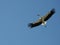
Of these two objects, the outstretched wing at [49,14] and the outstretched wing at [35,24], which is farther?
the outstretched wing at [35,24]

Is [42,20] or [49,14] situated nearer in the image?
[49,14]

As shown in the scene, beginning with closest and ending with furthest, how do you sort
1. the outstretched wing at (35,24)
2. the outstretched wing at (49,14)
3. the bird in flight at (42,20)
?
the outstretched wing at (49,14), the bird in flight at (42,20), the outstretched wing at (35,24)

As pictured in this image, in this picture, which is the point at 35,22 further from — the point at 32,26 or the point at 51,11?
the point at 51,11

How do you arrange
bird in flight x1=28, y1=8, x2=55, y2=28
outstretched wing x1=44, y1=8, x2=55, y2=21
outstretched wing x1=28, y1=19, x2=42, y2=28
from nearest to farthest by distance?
outstretched wing x1=44, y1=8, x2=55, y2=21
bird in flight x1=28, y1=8, x2=55, y2=28
outstretched wing x1=28, y1=19, x2=42, y2=28

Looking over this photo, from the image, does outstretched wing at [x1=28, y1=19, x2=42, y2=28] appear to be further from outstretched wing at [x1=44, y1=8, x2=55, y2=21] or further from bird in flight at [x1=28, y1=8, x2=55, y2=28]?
outstretched wing at [x1=44, y1=8, x2=55, y2=21]

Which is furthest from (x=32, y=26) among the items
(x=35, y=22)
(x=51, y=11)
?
(x=51, y=11)

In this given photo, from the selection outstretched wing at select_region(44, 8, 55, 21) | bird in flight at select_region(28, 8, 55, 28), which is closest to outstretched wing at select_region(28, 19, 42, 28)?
bird in flight at select_region(28, 8, 55, 28)

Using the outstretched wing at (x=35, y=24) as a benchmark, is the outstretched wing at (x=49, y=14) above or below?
below

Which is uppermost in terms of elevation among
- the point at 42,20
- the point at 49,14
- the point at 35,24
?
the point at 35,24

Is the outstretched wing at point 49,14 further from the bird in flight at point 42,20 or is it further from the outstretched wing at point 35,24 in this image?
the outstretched wing at point 35,24

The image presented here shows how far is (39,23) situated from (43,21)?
74 centimetres

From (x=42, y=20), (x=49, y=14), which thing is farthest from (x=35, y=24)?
(x=49, y=14)

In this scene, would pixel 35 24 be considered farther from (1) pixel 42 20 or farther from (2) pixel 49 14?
(2) pixel 49 14

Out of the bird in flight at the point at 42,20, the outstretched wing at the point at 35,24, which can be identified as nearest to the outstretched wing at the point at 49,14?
the bird in flight at the point at 42,20
